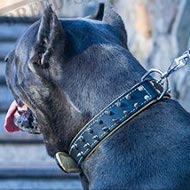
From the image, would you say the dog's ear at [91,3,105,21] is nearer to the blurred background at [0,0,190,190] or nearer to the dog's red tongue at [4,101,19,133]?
the dog's red tongue at [4,101,19,133]

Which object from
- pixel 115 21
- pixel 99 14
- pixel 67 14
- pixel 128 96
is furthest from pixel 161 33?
pixel 128 96

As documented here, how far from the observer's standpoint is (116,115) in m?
2.66

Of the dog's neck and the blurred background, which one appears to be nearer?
the dog's neck

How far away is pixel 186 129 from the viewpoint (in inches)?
105

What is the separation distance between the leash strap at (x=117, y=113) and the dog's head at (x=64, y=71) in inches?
1.9

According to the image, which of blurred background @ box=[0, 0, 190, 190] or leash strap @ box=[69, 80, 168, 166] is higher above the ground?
leash strap @ box=[69, 80, 168, 166]

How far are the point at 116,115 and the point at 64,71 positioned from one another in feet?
0.89

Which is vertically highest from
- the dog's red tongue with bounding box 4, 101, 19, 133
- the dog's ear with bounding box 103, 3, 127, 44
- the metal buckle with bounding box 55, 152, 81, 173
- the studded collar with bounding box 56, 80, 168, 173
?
the dog's ear with bounding box 103, 3, 127, 44

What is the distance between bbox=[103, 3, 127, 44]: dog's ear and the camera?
3.04 meters

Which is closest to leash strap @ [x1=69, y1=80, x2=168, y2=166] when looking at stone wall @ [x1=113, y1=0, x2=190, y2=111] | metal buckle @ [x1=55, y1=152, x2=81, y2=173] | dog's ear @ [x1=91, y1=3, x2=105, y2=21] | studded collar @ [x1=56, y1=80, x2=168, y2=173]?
studded collar @ [x1=56, y1=80, x2=168, y2=173]

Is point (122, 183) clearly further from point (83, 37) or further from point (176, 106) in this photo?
point (83, 37)

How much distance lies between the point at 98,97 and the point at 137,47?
10.5 ft

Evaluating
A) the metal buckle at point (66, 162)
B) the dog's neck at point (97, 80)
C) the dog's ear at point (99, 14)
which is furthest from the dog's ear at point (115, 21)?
the metal buckle at point (66, 162)

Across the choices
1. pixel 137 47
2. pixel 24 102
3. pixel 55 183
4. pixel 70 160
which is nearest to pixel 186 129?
pixel 70 160
